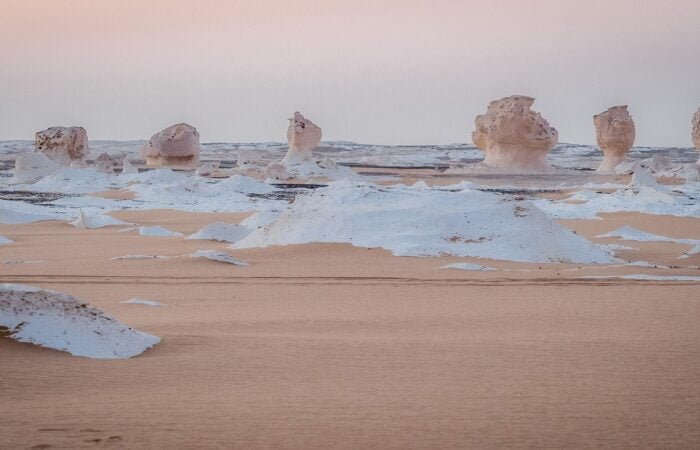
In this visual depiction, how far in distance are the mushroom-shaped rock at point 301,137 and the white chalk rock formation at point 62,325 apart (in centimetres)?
3955

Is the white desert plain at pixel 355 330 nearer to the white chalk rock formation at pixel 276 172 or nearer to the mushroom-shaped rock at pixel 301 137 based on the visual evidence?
the white chalk rock formation at pixel 276 172

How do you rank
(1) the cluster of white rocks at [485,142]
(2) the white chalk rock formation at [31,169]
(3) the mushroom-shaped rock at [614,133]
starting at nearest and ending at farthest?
1. (2) the white chalk rock formation at [31,169]
2. (1) the cluster of white rocks at [485,142]
3. (3) the mushroom-shaped rock at [614,133]

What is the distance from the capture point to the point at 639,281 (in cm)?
1127

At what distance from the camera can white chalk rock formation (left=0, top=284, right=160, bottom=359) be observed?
19.5 feet

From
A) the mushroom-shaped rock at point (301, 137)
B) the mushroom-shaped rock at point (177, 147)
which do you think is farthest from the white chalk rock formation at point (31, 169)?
the mushroom-shaped rock at point (301, 137)

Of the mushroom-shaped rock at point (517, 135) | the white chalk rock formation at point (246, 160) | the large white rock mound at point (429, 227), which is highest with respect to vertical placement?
the mushroom-shaped rock at point (517, 135)

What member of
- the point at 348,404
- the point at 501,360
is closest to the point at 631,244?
the point at 501,360

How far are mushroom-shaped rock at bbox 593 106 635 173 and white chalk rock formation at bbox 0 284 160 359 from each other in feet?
153

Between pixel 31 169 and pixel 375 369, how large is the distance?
35.7 m

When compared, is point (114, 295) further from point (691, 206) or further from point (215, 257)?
point (691, 206)

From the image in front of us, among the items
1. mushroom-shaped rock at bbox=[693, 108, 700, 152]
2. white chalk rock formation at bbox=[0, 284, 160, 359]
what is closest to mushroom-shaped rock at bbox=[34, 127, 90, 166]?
mushroom-shaped rock at bbox=[693, 108, 700, 152]

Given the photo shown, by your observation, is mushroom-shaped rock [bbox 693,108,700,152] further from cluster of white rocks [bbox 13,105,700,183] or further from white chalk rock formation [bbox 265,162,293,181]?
white chalk rock formation [bbox 265,162,293,181]

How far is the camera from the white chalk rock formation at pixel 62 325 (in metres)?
5.96

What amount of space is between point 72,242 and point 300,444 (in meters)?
13.9
